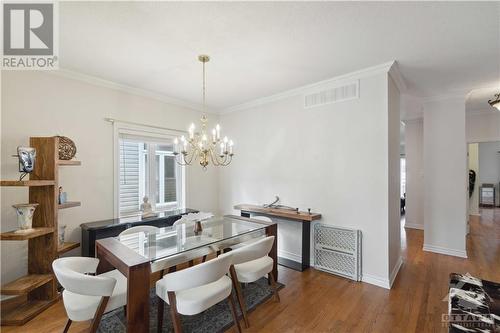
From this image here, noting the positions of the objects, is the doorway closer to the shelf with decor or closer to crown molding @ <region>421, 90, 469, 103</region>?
crown molding @ <region>421, 90, 469, 103</region>

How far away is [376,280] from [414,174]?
393 cm

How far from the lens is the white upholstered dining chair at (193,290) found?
1.66m

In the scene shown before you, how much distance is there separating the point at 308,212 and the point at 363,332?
1663mm

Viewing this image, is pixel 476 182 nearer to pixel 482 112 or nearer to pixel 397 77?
pixel 482 112

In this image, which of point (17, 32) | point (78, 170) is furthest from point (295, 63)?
point (78, 170)

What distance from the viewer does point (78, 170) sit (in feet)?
10.2

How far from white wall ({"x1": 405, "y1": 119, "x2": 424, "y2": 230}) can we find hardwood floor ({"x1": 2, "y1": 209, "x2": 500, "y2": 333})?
79.0 inches

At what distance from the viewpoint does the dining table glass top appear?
6.60ft

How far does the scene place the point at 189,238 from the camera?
2379 mm

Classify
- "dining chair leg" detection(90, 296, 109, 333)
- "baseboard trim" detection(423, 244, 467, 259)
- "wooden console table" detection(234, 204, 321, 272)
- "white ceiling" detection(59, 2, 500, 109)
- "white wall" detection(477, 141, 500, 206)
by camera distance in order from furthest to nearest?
"white wall" detection(477, 141, 500, 206)
"baseboard trim" detection(423, 244, 467, 259)
"wooden console table" detection(234, 204, 321, 272)
"white ceiling" detection(59, 2, 500, 109)
"dining chair leg" detection(90, 296, 109, 333)

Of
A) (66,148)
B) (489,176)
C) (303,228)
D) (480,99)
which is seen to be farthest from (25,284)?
(489,176)

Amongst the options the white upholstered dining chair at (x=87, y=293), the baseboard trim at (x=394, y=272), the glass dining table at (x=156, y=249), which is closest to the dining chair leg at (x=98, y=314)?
the white upholstered dining chair at (x=87, y=293)

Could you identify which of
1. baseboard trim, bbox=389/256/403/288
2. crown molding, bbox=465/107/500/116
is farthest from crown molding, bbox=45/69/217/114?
crown molding, bbox=465/107/500/116

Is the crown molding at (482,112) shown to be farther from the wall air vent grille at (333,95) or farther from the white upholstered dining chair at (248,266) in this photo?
the white upholstered dining chair at (248,266)
